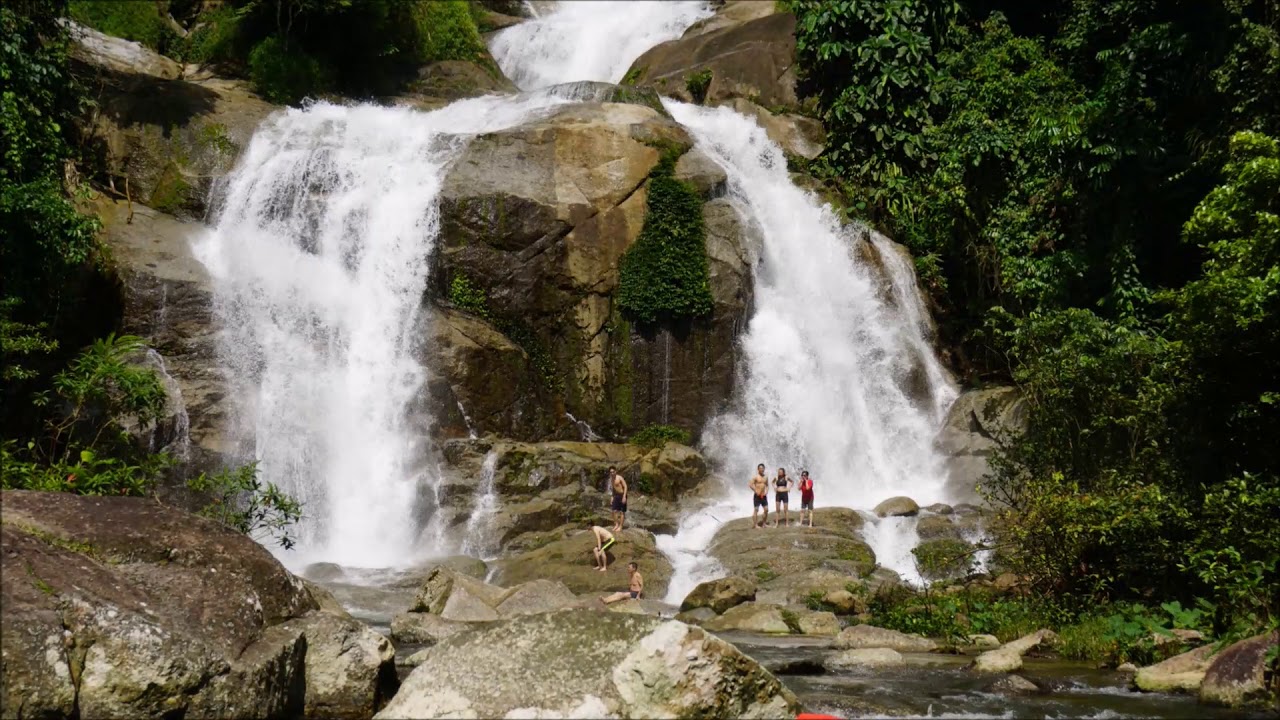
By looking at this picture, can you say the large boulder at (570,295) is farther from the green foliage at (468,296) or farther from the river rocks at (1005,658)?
the river rocks at (1005,658)

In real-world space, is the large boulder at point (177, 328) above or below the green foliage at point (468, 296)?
below

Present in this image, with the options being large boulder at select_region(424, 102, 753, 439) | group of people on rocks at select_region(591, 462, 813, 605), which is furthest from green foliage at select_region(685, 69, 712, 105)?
group of people on rocks at select_region(591, 462, 813, 605)

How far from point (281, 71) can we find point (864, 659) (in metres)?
22.9

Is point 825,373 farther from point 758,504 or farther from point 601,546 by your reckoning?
point 601,546

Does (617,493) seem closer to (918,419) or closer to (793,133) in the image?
(918,419)

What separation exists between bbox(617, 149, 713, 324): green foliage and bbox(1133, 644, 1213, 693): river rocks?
1432 centimetres

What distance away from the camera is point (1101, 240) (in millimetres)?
21328

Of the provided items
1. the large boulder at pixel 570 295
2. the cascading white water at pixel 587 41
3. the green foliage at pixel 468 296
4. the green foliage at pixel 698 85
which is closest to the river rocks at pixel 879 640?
the large boulder at pixel 570 295

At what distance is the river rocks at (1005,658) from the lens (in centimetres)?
1132

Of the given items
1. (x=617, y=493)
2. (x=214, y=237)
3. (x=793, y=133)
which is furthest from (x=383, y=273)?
(x=793, y=133)

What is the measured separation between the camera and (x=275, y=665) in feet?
23.8

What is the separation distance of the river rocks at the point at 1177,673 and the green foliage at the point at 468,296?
15.6 metres

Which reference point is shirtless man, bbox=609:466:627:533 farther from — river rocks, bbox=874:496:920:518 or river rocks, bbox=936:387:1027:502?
river rocks, bbox=936:387:1027:502

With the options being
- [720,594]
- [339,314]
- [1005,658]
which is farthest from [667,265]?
[1005,658]
